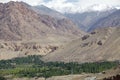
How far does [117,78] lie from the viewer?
241 feet

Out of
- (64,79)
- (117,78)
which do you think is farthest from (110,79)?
(64,79)

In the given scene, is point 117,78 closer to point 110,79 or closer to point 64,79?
point 110,79

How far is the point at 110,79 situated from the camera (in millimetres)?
76812

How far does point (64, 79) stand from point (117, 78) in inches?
4795

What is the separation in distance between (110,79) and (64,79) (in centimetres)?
11821

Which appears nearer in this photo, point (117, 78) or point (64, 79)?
point (117, 78)

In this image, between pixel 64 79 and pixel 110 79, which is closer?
pixel 110 79

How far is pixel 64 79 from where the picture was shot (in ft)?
637

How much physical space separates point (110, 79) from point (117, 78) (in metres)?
3.65
